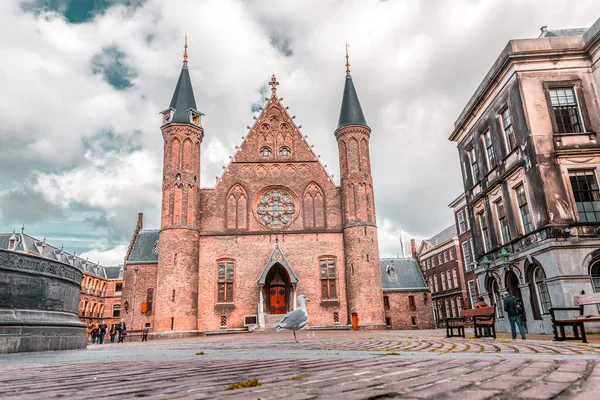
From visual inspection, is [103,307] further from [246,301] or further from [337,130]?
[337,130]

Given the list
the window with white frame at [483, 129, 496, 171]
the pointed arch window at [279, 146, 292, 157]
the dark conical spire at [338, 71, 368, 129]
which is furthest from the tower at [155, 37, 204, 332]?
the window with white frame at [483, 129, 496, 171]

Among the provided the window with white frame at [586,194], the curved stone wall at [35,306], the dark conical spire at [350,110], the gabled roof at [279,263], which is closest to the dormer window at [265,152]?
the dark conical spire at [350,110]

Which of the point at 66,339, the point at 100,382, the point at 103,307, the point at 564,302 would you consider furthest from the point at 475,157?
the point at 103,307

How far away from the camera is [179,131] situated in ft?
97.6

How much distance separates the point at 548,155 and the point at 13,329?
16.1 metres

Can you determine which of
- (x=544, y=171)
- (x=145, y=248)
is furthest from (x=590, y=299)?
(x=145, y=248)

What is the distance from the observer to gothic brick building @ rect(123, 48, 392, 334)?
89.2ft

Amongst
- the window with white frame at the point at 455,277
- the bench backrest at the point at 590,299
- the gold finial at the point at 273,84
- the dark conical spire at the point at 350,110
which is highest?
the gold finial at the point at 273,84

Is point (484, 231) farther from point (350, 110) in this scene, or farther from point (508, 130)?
point (350, 110)

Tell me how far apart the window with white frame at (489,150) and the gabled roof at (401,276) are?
60.2 ft

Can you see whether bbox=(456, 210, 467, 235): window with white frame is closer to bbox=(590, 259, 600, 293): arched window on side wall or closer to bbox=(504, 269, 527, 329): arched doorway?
bbox=(504, 269, 527, 329): arched doorway

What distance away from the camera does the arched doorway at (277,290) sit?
28.1 meters

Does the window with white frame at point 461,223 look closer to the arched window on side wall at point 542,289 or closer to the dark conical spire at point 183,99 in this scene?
the arched window on side wall at point 542,289

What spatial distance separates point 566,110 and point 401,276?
24.5 meters
